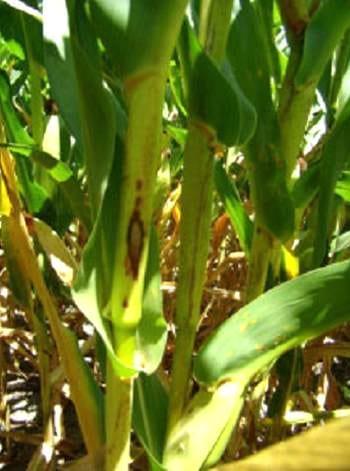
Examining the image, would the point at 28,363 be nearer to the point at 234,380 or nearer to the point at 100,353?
the point at 100,353

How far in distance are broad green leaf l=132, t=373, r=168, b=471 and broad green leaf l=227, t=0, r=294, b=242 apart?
0.15 meters

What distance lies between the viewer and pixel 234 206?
652 millimetres

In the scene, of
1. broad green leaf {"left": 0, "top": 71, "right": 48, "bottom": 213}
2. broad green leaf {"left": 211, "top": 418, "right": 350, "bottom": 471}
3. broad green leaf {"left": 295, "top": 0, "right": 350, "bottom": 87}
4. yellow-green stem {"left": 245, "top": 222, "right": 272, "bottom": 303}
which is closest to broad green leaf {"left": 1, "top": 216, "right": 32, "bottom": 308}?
broad green leaf {"left": 0, "top": 71, "right": 48, "bottom": 213}

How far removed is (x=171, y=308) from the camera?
1.06 m

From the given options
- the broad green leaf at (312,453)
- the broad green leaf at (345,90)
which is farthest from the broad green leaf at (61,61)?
the broad green leaf at (312,453)

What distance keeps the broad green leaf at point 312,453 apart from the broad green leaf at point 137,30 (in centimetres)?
27

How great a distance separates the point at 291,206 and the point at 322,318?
0.35 ft

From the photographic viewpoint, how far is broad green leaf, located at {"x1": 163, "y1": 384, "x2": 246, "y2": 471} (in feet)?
1.58

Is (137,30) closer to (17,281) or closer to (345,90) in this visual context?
(345,90)

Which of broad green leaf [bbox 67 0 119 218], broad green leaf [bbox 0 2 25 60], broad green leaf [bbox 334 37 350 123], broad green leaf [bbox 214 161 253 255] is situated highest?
broad green leaf [bbox 0 2 25 60]

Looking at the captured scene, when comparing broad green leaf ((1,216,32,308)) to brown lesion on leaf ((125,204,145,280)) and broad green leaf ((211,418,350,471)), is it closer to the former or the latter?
brown lesion on leaf ((125,204,145,280))

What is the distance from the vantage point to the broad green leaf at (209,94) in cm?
46

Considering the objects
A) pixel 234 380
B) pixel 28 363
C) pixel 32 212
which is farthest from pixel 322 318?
pixel 28 363

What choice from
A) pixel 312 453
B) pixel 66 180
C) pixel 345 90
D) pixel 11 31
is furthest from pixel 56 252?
pixel 312 453
